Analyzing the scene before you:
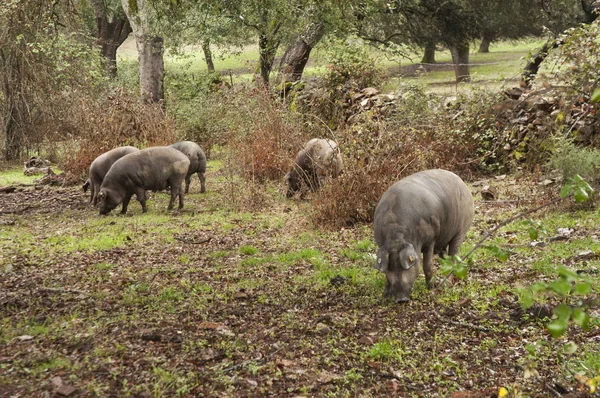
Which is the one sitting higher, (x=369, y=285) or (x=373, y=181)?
(x=373, y=181)

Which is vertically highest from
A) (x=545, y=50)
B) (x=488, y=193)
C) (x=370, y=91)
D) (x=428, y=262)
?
(x=545, y=50)

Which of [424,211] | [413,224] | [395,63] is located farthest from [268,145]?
[395,63]

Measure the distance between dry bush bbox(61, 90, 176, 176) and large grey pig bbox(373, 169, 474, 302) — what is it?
10.9 m

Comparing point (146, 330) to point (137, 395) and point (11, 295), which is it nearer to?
point (137, 395)

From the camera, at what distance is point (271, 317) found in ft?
21.4

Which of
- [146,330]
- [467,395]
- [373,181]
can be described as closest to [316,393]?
[467,395]

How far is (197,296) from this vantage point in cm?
720

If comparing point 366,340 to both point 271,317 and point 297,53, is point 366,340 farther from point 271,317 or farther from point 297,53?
point 297,53

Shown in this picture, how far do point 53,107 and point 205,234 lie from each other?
34.5 ft

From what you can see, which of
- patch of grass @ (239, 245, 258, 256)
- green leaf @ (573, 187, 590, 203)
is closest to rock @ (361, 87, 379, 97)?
patch of grass @ (239, 245, 258, 256)

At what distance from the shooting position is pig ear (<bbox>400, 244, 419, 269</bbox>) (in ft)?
20.9

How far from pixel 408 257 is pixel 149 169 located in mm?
7003

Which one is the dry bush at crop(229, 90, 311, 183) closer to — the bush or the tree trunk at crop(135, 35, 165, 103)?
the bush

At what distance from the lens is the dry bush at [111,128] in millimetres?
16109
